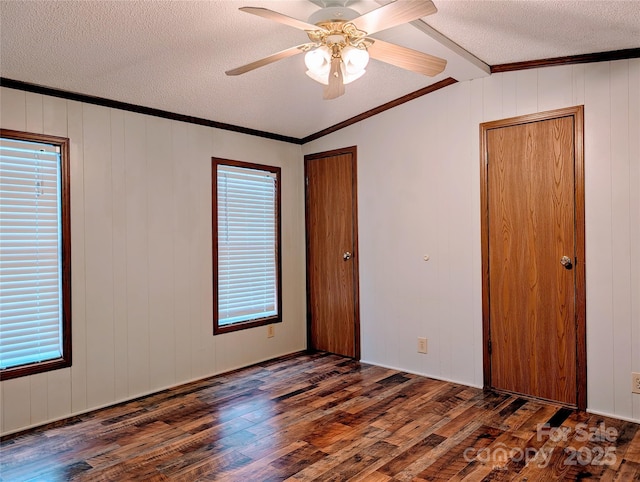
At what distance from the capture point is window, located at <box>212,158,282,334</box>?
421 centimetres

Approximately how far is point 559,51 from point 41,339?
154 inches

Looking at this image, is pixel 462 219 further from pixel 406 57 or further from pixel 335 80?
pixel 335 80

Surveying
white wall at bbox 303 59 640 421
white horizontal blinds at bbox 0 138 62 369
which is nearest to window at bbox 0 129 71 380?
white horizontal blinds at bbox 0 138 62 369

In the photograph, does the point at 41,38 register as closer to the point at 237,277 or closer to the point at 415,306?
the point at 237,277

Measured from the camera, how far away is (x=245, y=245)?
4.45 metres

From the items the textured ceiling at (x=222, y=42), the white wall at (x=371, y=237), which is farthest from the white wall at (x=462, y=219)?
the textured ceiling at (x=222, y=42)

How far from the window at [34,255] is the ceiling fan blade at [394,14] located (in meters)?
2.26

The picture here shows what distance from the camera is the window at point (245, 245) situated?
4215mm

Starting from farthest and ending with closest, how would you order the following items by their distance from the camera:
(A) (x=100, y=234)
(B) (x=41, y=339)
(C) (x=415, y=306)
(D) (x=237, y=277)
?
(D) (x=237, y=277) → (C) (x=415, y=306) → (A) (x=100, y=234) → (B) (x=41, y=339)

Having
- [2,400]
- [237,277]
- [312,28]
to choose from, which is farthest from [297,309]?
[312,28]

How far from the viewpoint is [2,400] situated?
9.59 ft

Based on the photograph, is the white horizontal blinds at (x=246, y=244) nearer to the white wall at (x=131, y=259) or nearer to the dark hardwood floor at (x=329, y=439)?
the white wall at (x=131, y=259)

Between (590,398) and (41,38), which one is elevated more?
(41,38)

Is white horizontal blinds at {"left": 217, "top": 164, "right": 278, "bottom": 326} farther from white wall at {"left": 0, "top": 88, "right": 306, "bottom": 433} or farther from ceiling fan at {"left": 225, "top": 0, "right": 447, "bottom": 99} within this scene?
ceiling fan at {"left": 225, "top": 0, "right": 447, "bottom": 99}
